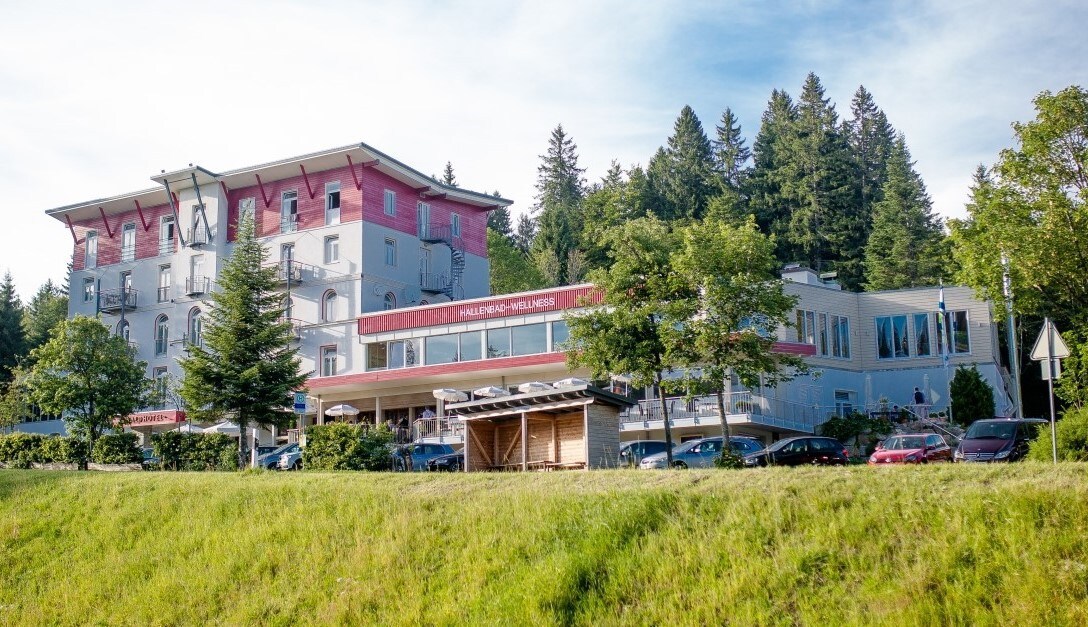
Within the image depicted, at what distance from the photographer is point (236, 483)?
23531 mm

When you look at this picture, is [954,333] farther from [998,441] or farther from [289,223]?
[289,223]

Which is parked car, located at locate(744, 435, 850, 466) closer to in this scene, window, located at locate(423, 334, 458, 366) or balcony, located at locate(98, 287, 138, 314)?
window, located at locate(423, 334, 458, 366)

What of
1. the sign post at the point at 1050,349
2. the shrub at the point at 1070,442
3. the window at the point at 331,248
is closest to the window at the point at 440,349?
the window at the point at 331,248

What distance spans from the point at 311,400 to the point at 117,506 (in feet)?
86.4

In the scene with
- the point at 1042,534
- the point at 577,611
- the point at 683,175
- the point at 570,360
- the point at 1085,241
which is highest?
the point at 683,175

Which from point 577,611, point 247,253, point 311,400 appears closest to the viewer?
point 577,611

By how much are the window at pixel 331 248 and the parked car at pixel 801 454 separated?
3023 centimetres

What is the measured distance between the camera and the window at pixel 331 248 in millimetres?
53334

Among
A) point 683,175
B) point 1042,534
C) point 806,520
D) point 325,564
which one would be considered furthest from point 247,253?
point 683,175

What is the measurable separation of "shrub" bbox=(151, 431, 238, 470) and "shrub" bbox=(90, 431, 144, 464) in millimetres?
1386

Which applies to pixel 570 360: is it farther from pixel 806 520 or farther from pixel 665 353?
pixel 806 520

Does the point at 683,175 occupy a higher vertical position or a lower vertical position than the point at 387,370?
higher

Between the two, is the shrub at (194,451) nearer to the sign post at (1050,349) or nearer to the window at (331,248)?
the window at (331,248)

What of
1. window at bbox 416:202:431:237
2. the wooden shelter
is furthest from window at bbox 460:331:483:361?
the wooden shelter
